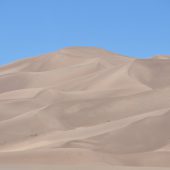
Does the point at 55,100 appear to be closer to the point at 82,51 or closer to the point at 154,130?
the point at 154,130

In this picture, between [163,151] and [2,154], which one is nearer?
[2,154]

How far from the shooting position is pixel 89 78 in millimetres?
34562

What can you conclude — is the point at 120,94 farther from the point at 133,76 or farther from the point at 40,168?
the point at 40,168

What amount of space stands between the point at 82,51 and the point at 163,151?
39.9m

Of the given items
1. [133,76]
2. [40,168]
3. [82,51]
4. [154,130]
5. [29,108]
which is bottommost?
[40,168]

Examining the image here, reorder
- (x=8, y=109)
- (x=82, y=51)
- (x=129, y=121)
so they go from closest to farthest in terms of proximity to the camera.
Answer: (x=129, y=121) → (x=8, y=109) → (x=82, y=51)

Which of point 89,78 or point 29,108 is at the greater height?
point 89,78

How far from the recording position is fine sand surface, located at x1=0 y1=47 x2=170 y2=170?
1273 cm

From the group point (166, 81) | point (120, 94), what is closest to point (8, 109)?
point (120, 94)

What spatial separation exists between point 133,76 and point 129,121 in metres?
13.9

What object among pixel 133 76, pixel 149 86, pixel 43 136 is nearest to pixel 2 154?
pixel 43 136

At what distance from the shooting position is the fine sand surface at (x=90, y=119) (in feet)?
41.8

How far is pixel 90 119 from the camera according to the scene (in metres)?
22.9

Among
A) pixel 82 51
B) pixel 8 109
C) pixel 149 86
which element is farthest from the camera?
pixel 82 51
